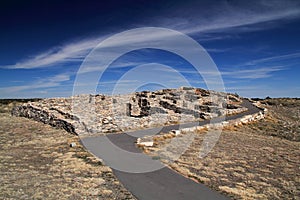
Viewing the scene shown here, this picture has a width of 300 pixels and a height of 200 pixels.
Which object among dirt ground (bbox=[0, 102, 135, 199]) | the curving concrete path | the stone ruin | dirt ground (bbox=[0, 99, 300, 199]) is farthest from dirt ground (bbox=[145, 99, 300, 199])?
the stone ruin

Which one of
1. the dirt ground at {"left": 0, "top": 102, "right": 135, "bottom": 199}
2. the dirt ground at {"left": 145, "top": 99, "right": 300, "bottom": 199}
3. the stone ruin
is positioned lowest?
the dirt ground at {"left": 145, "top": 99, "right": 300, "bottom": 199}

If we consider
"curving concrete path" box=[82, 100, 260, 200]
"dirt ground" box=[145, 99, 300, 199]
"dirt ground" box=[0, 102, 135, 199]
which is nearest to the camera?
"curving concrete path" box=[82, 100, 260, 200]

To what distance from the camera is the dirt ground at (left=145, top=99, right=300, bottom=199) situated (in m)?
12.0

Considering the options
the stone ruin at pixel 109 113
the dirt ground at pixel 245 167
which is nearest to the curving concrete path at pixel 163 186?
the dirt ground at pixel 245 167

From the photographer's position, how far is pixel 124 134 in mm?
25375

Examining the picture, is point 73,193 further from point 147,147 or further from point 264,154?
point 264,154

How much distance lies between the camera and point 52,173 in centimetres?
1366

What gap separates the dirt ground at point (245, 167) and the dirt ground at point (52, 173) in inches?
166

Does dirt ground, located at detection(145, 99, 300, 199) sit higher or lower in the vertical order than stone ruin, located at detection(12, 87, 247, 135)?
lower

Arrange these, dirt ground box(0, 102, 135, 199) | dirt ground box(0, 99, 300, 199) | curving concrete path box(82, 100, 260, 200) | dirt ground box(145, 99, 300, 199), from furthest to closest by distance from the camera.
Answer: dirt ground box(145, 99, 300, 199) < dirt ground box(0, 99, 300, 199) < dirt ground box(0, 102, 135, 199) < curving concrete path box(82, 100, 260, 200)

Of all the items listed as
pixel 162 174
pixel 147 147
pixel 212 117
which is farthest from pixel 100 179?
pixel 212 117

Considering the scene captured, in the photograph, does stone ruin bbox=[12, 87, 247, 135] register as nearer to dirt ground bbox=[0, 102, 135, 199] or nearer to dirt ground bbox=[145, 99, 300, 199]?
dirt ground bbox=[0, 102, 135, 199]

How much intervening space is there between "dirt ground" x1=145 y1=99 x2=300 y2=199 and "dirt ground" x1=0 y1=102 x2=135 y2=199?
4227 mm

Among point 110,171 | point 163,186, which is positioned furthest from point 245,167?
point 110,171
